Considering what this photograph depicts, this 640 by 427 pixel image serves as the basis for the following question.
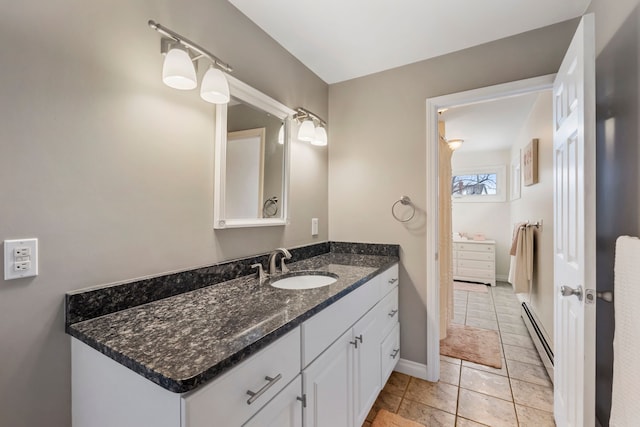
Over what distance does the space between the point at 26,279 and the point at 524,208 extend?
14.0 ft

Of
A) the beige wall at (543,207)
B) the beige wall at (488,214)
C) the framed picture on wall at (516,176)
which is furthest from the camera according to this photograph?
the beige wall at (488,214)

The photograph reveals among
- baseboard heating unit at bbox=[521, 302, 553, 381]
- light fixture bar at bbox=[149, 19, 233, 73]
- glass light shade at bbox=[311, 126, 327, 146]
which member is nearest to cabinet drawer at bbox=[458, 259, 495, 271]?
baseboard heating unit at bbox=[521, 302, 553, 381]

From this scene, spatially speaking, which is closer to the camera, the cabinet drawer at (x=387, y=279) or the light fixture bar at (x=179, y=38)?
the light fixture bar at (x=179, y=38)

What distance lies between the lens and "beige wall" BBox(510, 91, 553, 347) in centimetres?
225

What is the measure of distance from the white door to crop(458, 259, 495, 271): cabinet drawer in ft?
10.3

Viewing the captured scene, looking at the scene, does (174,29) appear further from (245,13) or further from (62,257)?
(62,257)

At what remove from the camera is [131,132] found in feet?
3.45

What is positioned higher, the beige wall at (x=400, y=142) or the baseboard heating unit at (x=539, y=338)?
the beige wall at (x=400, y=142)

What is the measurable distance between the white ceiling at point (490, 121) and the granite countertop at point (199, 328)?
2.60m

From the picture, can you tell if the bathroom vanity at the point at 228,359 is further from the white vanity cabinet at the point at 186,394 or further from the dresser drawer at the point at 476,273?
the dresser drawer at the point at 476,273

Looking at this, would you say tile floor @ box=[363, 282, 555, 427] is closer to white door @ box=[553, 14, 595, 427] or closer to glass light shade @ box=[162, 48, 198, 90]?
white door @ box=[553, 14, 595, 427]

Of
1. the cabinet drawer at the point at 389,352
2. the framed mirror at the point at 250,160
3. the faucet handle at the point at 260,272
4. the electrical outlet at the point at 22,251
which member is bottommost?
the cabinet drawer at the point at 389,352

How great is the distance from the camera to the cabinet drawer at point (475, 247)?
173 inches

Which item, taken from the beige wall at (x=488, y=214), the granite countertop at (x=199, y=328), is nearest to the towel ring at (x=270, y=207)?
the granite countertop at (x=199, y=328)
